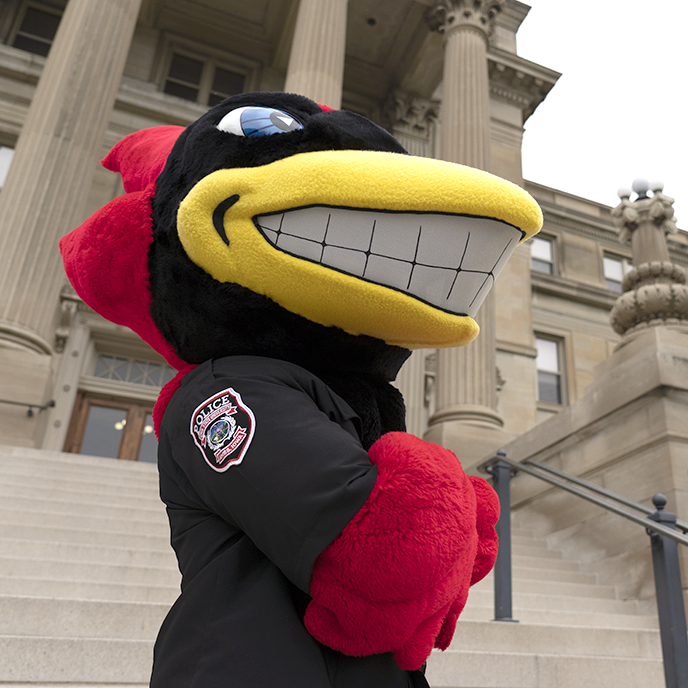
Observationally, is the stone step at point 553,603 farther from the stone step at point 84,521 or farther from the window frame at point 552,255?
the window frame at point 552,255

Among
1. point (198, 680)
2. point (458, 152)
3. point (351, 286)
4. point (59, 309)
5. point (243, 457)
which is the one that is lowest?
point (198, 680)

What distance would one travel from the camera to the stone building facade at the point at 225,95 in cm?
938

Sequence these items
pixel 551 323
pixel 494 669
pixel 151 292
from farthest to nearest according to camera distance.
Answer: pixel 551 323, pixel 494 669, pixel 151 292

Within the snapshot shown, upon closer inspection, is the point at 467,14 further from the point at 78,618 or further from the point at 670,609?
the point at 78,618

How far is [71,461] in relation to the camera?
689 centimetres

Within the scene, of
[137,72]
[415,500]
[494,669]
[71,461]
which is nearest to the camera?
[415,500]

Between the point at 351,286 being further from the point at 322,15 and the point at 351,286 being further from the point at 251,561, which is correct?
the point at 322,15

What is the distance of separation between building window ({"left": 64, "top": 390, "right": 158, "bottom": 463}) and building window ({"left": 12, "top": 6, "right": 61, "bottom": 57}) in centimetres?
863

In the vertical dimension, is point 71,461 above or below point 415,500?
above

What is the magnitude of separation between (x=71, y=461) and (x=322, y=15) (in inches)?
363

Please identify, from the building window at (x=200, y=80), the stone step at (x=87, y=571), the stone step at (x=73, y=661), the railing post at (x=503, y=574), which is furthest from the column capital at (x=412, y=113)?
the stone step at (x=73, y=661)

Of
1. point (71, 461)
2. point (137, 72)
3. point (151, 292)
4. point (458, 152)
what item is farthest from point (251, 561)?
point (137, 72)

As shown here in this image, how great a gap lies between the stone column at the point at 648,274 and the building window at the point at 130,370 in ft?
29.7

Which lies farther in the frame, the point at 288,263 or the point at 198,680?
the point at 288,263
